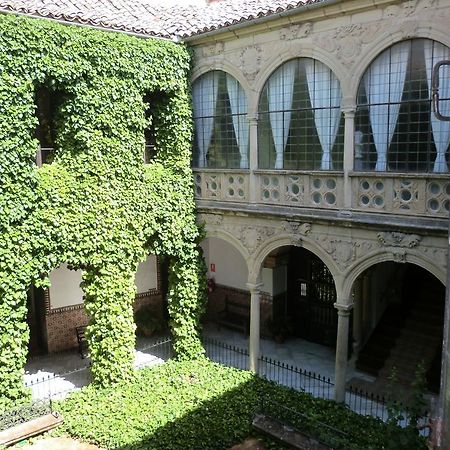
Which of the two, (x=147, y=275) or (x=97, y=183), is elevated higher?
(x=97, y=183)

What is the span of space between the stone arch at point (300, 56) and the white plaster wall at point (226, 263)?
628cm

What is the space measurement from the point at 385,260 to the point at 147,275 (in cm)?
889

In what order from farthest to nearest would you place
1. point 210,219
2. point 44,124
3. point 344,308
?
point 210,219
point 44,124
point 344,308

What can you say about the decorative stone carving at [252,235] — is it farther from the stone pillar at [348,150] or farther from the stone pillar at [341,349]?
the stone pillar at [341,349]

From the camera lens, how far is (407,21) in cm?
976

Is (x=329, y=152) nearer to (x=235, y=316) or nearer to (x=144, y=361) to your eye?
(x=235, y=316)

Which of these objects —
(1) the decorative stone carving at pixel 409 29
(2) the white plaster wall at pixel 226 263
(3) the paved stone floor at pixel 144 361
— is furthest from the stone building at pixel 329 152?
(2) the white plaster wall at pixel 226 263

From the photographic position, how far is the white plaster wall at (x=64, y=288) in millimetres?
14859

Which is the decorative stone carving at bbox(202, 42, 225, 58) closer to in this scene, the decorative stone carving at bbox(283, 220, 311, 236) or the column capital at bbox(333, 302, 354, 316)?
the decorative stone carving at bbox(283, 220, 311, 236)

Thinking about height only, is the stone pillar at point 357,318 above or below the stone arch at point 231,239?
below

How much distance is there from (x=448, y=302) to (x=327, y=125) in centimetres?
800

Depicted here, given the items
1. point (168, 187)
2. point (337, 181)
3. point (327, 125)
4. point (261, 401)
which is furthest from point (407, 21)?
point (261, 401)

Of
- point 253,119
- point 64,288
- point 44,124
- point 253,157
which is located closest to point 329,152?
point 253,157

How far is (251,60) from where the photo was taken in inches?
488
